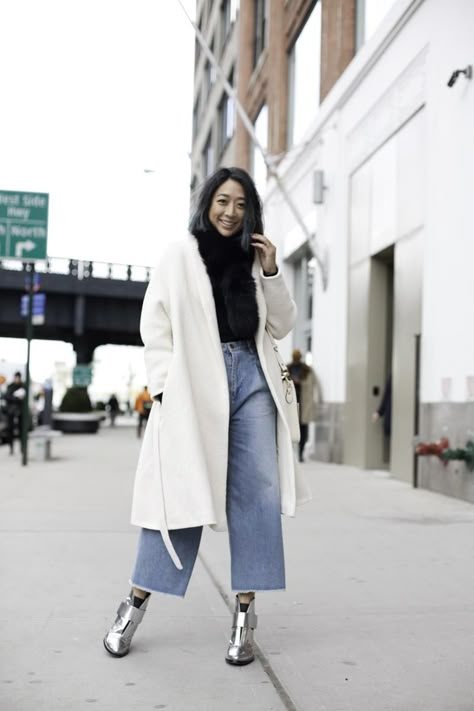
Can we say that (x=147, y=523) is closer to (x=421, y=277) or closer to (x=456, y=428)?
(x=456, y=428)

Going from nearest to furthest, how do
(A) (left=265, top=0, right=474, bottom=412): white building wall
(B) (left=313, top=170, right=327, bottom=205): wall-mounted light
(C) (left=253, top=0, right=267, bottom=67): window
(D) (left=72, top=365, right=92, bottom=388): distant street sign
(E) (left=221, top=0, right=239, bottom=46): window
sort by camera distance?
(A) (left=265, top=0, right=474, bottom=412): white building wall, (B) (left=313, top=170, right=327, bottom=205): wall-mounted light, (C) (left=253, top=0, right=267, bottom=67): window, (E) (left=221, top=0, right=239, bottom=46): window, (D) (left=72, top=365, right=92, bottom=388): distant street sign

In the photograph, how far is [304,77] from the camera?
17.8 meters

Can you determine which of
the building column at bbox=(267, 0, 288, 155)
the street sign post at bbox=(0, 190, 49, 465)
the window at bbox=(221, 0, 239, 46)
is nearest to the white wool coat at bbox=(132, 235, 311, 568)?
the street sign post at bbox=(0, 190, 49, 465)

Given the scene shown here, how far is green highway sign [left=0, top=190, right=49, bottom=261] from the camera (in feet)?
44.1

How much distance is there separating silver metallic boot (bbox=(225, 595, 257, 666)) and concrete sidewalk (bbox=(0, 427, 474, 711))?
1.8 inches

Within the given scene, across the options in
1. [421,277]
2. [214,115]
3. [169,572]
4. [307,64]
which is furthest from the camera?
[214,115]

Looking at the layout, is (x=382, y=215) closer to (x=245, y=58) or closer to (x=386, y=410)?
(x=386, y=410)

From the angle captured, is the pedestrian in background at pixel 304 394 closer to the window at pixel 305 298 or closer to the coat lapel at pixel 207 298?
the window at pixel 305 298

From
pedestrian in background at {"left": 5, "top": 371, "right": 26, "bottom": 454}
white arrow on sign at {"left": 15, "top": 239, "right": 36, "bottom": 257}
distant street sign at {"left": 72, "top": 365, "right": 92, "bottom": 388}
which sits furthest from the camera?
distant street sign at {"left": 72, "top": 365, "right": 92, "bottom": 388}

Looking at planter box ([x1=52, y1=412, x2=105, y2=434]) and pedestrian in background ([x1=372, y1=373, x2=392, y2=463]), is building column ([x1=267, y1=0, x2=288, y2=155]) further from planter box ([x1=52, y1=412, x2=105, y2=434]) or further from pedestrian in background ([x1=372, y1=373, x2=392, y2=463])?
planter box ([x1=52, y1=412, x2=105, y2=434])

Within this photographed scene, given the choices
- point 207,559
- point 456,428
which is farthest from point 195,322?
point 456,428

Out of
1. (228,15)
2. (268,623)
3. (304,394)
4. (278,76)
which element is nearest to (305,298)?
(304,394)

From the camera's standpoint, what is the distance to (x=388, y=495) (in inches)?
352

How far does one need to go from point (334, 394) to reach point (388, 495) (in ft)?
16.1
